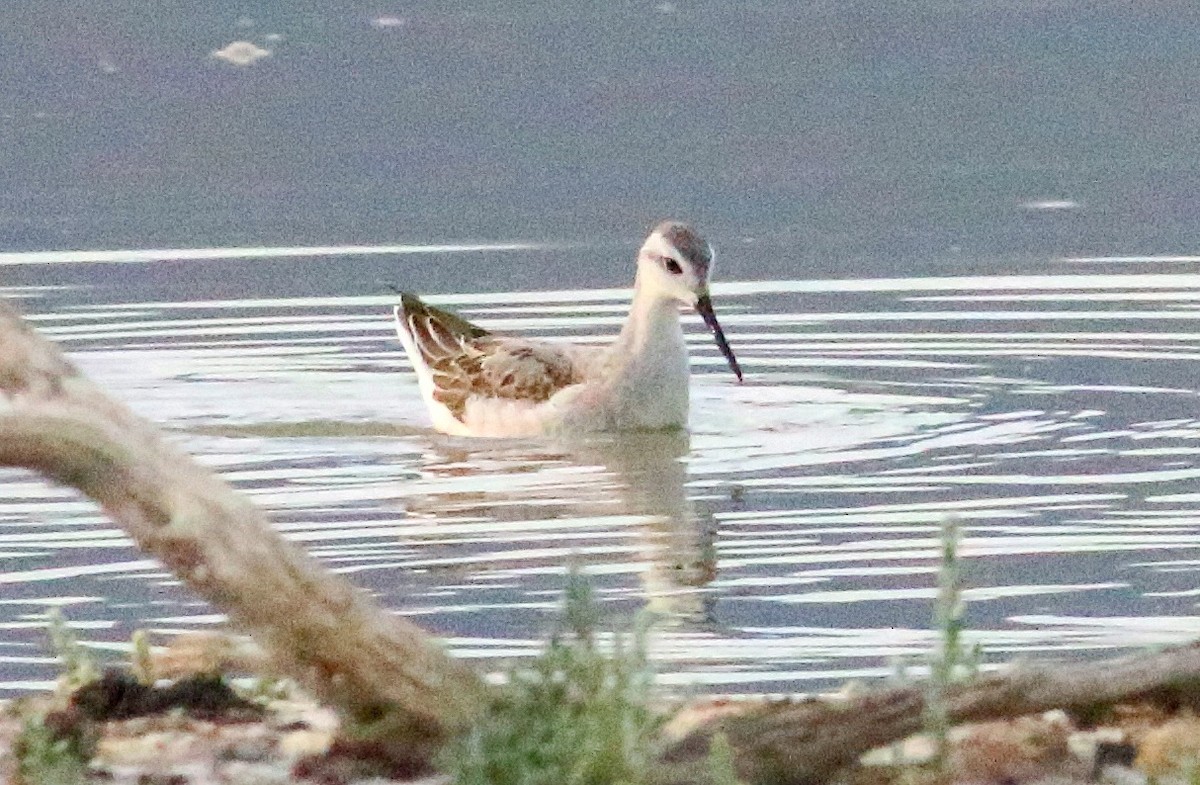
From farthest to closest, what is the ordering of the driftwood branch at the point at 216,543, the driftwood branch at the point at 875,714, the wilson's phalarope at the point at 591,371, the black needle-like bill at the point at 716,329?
the wilson's phalarope at the point at 591,371 → the black needle-like bill at the point at 716,329 → the driftwood branch at the point at 875,714 → the driftwood branch at the point at 216,543

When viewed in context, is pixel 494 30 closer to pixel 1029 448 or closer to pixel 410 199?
pixel 410 199

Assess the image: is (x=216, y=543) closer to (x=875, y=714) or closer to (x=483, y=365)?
(x=875, y=714)

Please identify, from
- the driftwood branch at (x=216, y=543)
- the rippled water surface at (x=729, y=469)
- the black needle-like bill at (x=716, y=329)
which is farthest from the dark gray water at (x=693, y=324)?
the driftwood branch at (x=216, y=543)

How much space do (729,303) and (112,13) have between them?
17.0 metres

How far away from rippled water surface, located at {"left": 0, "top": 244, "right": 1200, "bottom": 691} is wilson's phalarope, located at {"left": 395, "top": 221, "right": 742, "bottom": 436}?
0.17m

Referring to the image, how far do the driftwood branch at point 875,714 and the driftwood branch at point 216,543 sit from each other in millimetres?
511

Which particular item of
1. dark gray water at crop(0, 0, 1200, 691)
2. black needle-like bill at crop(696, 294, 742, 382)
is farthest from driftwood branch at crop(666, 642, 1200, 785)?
black needle-like bill at crop(696, 294, 742, 382)

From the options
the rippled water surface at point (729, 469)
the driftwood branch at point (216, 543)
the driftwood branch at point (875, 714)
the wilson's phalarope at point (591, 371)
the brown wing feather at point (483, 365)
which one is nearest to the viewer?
the driftwood branch at point (216, 543)

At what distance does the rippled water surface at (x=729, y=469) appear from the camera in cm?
984

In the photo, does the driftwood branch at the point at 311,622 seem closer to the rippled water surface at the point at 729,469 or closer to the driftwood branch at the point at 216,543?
the driftwood branch at the point at 216,543

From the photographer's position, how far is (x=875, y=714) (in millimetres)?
6832

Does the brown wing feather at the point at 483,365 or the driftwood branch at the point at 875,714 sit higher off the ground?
the brown wing feather at the point at 483,365

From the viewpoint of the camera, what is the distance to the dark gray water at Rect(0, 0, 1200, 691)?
34.2 feet

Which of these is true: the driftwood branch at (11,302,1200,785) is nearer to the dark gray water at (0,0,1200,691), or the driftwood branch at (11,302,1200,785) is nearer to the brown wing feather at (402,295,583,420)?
the dark gray water at (0,0,1200,691)
